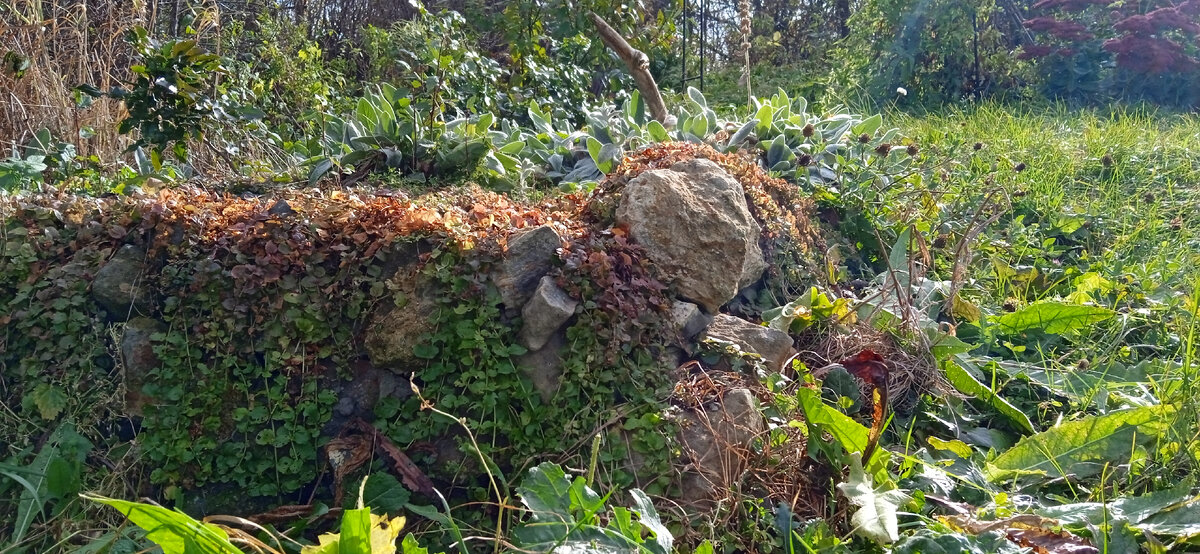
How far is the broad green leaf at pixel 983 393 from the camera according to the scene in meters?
2.42

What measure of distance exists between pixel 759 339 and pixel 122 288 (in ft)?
6.07

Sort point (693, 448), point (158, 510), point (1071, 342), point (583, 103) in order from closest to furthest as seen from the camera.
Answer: point (158, 510) → point (693, 448) → point (1071, 342) → point (583, 103)

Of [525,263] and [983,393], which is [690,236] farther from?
[983,393]

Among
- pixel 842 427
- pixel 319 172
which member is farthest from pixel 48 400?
pixel 842 427

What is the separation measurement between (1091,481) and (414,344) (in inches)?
70.9

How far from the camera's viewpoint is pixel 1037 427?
2504 mm

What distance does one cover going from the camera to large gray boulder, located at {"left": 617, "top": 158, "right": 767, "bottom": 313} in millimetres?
2455

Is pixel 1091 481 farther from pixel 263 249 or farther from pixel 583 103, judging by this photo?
pixel 583 103

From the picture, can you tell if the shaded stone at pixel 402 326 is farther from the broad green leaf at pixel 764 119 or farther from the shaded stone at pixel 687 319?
the broad green leaf at pixel 764 119

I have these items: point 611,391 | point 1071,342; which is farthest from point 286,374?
point 1071,342

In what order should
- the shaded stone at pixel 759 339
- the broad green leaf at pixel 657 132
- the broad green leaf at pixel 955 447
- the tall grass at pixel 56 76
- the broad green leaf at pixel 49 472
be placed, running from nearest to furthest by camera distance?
the broad green leaf at pixel 49 472, the broad green leaf at pixel 955 447, the shaded stone at pixel 759 339, the broad green leaf at pixel 657 132, the tall grass at pixel 56 76

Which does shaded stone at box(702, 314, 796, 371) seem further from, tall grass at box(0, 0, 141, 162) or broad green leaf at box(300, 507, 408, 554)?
tall grass at box(0, 0, 141, 162)

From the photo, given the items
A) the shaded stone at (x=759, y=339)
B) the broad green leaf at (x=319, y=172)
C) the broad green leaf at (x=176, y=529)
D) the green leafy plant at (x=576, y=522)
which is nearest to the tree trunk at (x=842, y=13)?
the broad green leaf at (x=319, y=172)

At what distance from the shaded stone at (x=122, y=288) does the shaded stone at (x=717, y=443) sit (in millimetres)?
1578
